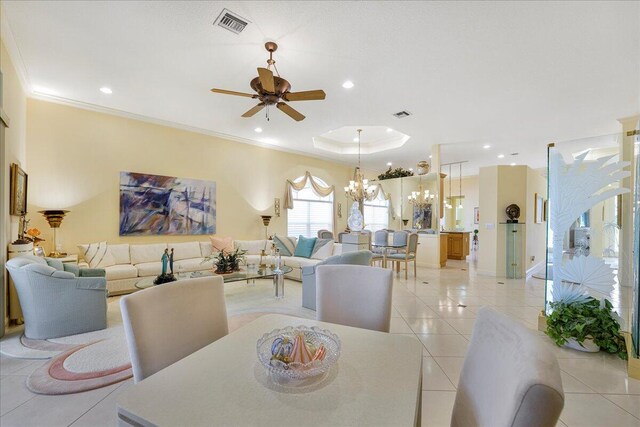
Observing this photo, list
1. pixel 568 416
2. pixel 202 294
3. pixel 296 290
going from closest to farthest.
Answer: pixel 202 294 → pixel 568 416 → pixel 296 290

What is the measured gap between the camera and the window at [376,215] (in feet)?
31.6

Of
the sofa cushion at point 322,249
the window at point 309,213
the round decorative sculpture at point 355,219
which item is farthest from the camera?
the round decorative sculpture at point 355,219

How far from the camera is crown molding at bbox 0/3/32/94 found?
2.71 m

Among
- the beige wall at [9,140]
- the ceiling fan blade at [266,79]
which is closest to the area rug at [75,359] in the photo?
the beige wall at [9,140]

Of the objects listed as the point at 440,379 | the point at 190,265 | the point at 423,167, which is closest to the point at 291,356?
the point at 440,379

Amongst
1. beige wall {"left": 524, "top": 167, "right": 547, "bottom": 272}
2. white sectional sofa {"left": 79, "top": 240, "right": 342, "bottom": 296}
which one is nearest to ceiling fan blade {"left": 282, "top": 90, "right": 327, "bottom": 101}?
white sectional sofa {"left": 79, "top": 240, "right": 342, "bottom": 296}

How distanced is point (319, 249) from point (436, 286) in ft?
7.64

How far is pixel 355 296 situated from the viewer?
1.73 metres

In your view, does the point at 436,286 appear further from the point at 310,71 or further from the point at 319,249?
the point at 310,71

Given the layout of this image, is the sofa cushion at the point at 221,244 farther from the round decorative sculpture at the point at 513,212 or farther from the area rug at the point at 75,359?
the round decorative sculpture at the point at 513,212

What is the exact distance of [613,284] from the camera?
258 cm

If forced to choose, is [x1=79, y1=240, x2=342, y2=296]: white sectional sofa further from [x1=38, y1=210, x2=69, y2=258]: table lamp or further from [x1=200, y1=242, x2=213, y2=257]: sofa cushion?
[x1=38, y1=210, x2=69, y2=258]: table lamp

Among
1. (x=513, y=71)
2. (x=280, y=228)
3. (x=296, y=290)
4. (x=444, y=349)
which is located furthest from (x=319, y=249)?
(x=513, y=71)

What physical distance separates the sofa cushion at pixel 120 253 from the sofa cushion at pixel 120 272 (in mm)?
236
